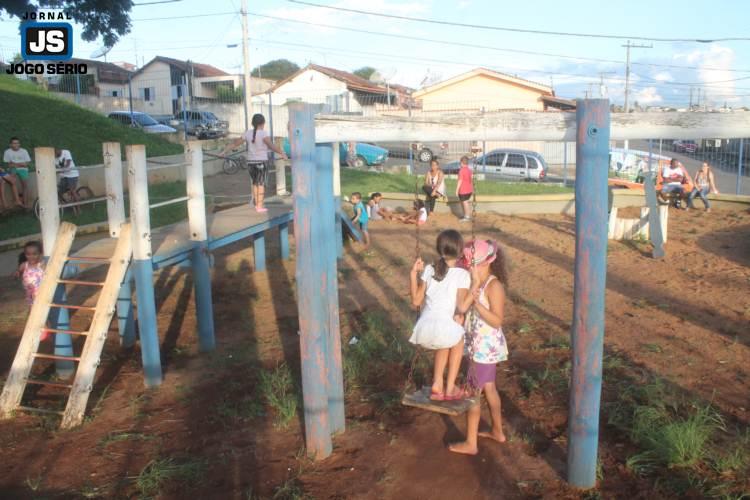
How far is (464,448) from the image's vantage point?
14.4 ft

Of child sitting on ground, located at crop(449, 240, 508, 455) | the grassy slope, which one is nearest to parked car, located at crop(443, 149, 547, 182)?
the grassy slope

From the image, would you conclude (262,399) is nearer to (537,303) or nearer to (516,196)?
(537,303)

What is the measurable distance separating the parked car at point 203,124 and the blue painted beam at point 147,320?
22.6m

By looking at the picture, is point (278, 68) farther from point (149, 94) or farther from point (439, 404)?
point (439, 404)

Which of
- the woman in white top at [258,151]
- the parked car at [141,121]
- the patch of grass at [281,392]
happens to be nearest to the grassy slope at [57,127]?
the parked car at [141,121]

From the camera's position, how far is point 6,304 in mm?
8570

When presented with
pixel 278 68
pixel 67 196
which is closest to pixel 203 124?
pixel 67 196

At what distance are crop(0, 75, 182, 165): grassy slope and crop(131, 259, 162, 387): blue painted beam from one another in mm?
12708

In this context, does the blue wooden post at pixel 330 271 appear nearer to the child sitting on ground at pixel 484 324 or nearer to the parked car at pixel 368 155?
the child sitting on ground at pixel 484 324

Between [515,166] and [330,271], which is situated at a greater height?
[515,166]

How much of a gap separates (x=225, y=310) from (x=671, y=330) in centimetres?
501

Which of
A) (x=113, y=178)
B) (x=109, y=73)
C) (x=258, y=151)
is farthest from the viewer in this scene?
(x=109, y=73)

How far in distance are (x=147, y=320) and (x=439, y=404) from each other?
2.96 metres

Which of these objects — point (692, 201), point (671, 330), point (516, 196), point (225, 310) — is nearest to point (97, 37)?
point (516, 196)
